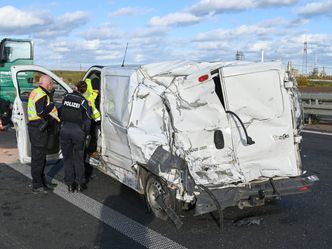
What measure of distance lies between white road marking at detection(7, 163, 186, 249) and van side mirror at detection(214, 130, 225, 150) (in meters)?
1.27

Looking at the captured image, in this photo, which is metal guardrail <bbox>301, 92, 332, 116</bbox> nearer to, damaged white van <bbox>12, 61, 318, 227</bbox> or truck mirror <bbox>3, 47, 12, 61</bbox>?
damaged white van <bbox>12, 61, 318, 227</bbox>

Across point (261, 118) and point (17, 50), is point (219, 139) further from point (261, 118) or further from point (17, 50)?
point (17, 50)

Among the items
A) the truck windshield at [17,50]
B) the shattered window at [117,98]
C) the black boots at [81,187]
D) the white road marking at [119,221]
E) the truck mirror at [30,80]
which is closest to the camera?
the white road marking at [119,221]

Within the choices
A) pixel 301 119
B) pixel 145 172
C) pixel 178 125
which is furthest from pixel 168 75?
pixel 301 119

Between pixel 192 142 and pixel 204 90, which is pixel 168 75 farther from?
pixel 192 142

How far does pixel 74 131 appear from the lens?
22.1ft

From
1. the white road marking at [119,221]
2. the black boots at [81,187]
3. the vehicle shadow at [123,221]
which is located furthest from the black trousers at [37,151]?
the vehicle shadow at [123,221]

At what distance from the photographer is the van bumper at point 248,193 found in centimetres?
506

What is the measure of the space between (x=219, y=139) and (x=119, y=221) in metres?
1.60

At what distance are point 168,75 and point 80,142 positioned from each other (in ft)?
6.04

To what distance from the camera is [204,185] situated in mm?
5238

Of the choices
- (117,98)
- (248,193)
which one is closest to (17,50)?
(117,98)

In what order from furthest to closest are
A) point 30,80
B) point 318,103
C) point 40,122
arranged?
point 30,80
point 318,103
point 40,122

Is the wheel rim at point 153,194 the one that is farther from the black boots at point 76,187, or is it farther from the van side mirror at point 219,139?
the black boots at point 76,187
